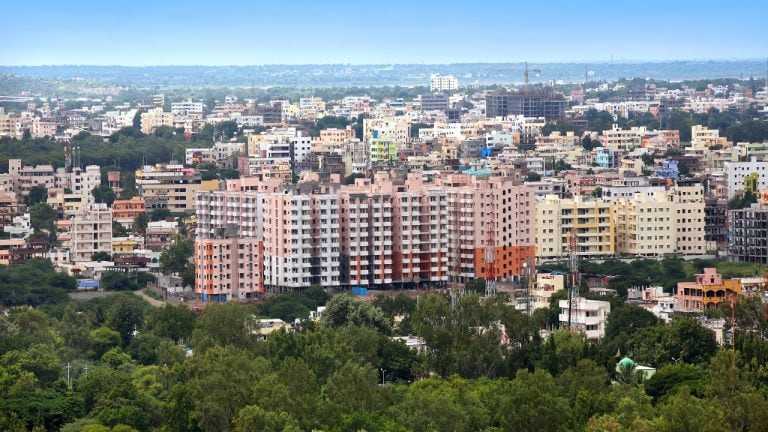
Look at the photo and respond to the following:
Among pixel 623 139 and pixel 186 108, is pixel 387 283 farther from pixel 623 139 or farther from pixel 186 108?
pixel 186 108

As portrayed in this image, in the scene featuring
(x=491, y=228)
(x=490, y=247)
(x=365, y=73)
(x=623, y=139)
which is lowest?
(x=365, y=73)

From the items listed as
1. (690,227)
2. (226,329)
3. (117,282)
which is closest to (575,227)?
(690,227)

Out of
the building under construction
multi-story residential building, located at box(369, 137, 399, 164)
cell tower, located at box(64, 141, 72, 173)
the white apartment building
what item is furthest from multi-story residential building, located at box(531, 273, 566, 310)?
the white apartment building

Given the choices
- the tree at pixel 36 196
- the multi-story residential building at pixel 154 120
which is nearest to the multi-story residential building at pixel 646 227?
the tree at pixel 36 196

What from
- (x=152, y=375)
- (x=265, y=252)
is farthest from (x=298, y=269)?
(x=152, y=375)

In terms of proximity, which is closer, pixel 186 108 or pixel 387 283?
pixel 387 283
